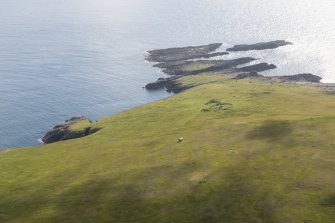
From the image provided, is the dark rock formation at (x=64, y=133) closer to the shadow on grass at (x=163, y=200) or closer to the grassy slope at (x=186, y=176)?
the grassy slope at (x=186, y=176)

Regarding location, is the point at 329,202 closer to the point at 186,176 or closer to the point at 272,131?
the point at 186,176

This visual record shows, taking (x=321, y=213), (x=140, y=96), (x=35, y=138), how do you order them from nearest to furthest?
(x=321, y=213) → (x=35, y=138) → (x=140, y=96)

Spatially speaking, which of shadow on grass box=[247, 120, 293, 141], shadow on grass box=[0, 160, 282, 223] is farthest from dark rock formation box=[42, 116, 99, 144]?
shadow on grass box=[0, 160, 282, 223]

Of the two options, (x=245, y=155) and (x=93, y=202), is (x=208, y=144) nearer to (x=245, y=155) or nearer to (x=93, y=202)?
(x=245, y=155)

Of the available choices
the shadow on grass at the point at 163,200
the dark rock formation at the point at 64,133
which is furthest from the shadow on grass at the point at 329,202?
the dark rock formation at the point at 64,133

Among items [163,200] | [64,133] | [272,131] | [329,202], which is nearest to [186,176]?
[163,200]

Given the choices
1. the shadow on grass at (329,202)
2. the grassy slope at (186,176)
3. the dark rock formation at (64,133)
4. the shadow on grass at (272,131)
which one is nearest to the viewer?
the shadow on grass at (329,202)

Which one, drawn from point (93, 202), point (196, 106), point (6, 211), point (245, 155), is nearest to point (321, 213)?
point (245, 155)
